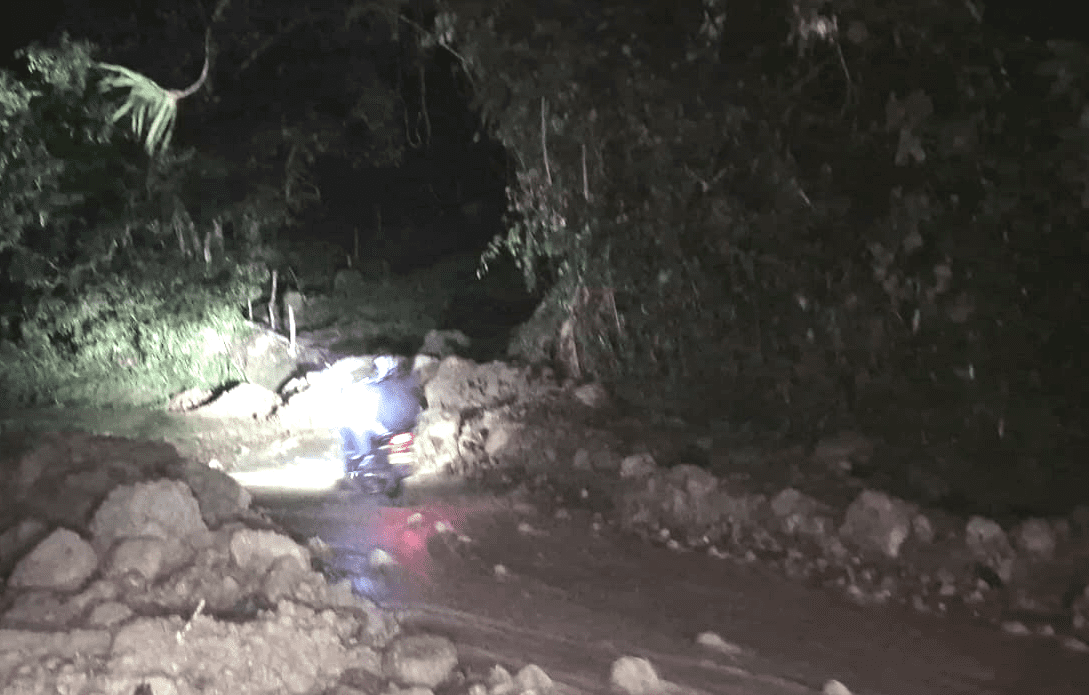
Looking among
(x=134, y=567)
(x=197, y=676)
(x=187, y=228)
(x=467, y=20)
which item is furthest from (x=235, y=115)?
(x=197, y=676)

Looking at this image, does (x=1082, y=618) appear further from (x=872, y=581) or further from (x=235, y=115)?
(x=235, y=115)

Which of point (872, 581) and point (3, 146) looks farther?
point (3, 146)

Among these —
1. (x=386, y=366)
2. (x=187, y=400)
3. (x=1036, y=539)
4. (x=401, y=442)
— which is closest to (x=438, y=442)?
(x=401, y=442)

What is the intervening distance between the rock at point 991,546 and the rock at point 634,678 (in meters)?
3.94

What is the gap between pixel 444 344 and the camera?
56.2 ft

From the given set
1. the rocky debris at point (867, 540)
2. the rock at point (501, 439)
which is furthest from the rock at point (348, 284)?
the rocky debris at point (867, 540)

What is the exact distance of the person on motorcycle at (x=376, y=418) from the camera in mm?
12102

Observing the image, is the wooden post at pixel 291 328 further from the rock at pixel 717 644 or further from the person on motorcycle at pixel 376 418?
the rock at pixel 717 644

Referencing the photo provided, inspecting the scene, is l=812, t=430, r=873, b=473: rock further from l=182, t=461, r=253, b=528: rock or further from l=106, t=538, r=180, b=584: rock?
l=106, t=538, r=180, b=584: rock

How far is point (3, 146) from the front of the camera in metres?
15.2

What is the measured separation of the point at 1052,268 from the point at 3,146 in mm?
15405

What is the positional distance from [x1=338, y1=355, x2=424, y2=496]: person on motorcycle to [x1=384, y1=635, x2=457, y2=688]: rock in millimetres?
5682

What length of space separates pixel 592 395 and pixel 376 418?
3218mm

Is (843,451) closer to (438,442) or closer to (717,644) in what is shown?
(717,644)
